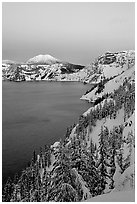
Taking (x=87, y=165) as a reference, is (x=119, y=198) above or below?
above

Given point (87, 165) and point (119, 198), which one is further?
point (87, 165)

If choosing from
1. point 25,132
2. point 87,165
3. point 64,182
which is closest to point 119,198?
point 64,182

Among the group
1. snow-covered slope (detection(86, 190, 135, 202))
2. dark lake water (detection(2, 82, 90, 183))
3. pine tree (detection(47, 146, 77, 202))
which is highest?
snow-covered slope (detection(86, 190, 135, 202))

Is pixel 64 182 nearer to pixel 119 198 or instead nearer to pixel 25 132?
pixel 119 198

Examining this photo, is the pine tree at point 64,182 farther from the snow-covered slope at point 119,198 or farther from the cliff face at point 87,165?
the snow-covered slope at point 119,198

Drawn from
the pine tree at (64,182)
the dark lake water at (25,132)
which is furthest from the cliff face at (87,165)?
the dark lake water at (25,132)

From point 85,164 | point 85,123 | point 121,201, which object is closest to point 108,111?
point 85,123

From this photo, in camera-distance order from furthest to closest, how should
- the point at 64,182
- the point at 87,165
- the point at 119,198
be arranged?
1. the point at 87,165
2. the point at 64,182
3. the point at 119,198

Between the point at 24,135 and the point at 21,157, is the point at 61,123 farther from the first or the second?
the point at 21,157

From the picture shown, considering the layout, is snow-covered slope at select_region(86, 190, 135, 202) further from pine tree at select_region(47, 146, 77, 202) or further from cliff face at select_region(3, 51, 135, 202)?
pine tree at select_region(47, 146, 77, 202)

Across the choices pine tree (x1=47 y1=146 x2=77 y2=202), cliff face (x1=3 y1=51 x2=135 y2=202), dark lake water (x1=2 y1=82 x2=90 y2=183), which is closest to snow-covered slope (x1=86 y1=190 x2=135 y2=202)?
cliff face (x1=3 y1=51 x2=135 y2=202)

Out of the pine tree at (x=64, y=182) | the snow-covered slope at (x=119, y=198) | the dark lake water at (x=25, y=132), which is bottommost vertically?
the dark lake water at (x=25, y=132)
